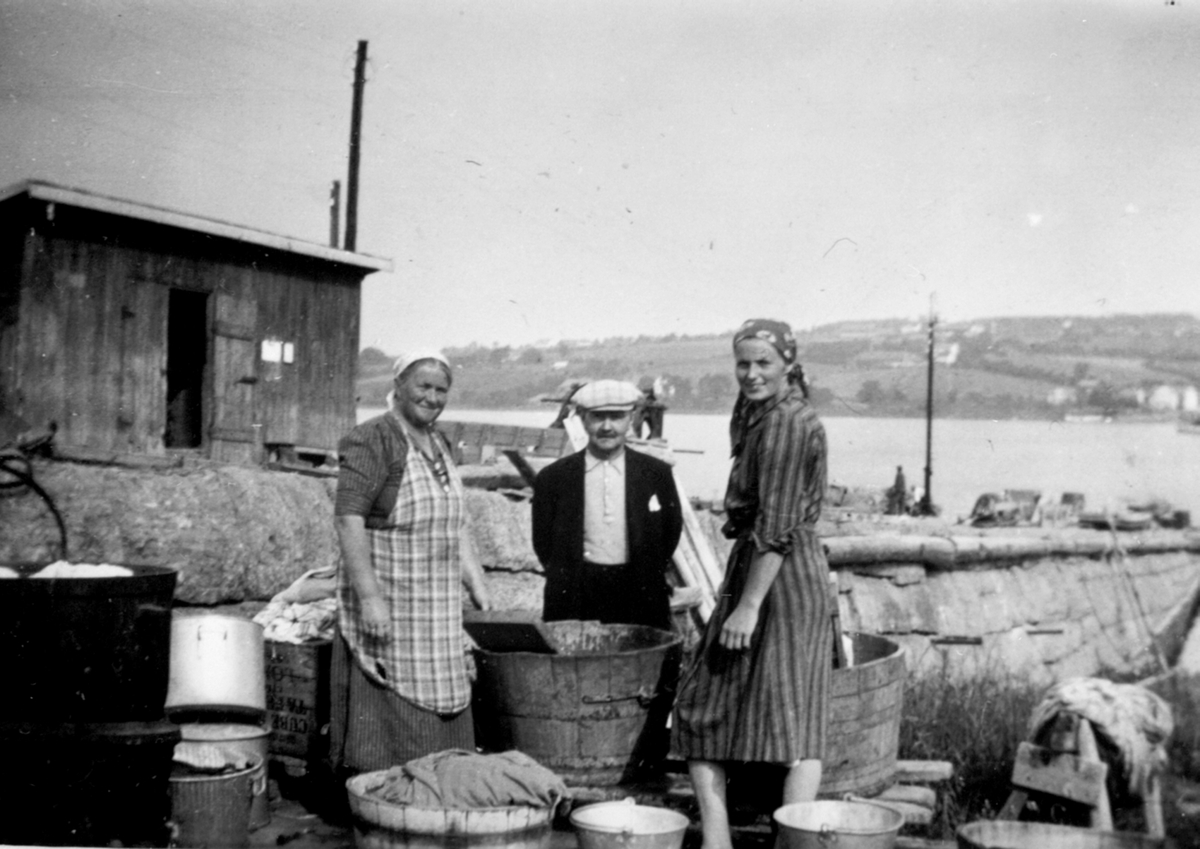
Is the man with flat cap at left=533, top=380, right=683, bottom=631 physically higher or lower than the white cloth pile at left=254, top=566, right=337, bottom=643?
higher

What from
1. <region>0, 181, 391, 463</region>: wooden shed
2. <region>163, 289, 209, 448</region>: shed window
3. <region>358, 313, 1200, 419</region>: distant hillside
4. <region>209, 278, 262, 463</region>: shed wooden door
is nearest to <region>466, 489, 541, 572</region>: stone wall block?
<region>358, 313, 1200, 419</region>: distant hillside

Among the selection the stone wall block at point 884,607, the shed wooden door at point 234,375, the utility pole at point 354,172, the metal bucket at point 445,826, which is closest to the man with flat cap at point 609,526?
the metal bucket at point 445,826

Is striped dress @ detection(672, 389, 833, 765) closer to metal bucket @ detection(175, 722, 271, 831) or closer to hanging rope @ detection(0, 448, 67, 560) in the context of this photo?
metal bucket @ detection(175, 722, 271, 831)

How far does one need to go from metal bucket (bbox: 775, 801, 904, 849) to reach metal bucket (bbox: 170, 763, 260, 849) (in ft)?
7.03

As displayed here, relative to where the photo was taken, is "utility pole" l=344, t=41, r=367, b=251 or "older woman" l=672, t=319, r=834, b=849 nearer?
"older woman" l=672, t=319, r=834, b=849

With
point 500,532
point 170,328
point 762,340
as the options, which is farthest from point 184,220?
point 762,340

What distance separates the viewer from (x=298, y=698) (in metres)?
4.98

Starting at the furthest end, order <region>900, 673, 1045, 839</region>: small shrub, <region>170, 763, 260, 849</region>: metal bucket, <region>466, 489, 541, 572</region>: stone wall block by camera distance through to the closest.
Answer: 1. <region>466, 489, 541, 572</region>: stone wall block
2. <region>900, 673, 1045, 839</region>: small shrub
3. <region>170, 763, 260, 849</region>: metal bucket

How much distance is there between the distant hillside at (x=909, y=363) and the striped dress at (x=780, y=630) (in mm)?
4724

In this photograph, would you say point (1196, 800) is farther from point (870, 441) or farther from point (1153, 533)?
point (870, 441)

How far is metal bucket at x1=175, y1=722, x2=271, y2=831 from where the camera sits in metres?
4.47

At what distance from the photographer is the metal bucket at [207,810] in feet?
13.8

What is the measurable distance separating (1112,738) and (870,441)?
29.5 metres

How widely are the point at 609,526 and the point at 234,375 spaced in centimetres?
954
